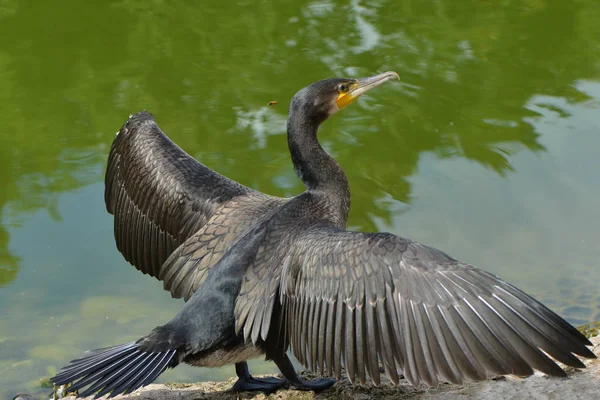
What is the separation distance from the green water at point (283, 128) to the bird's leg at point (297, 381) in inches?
43.9

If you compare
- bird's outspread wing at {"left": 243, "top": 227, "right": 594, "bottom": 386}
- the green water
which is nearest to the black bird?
bird's outspread wing at {"left": 243, "top": 227, "right": 594, "bottom": 386}

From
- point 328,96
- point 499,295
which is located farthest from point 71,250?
point 499,295

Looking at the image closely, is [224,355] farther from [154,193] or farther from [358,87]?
[358,87]

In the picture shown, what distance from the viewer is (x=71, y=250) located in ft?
23.5

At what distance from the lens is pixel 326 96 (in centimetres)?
531

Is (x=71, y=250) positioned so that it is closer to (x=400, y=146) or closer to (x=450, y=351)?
(x=400, y=146)

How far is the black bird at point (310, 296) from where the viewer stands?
3781 millimetres

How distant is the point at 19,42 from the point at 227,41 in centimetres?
224

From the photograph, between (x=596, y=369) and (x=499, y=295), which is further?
(x=596, y=369)

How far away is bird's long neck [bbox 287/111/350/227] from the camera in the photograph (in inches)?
203

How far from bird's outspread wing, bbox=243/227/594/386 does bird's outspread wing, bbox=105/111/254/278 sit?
4.08 feet

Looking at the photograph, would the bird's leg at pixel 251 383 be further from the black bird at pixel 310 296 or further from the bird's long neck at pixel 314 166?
the bird's long neck at pixel 314 166

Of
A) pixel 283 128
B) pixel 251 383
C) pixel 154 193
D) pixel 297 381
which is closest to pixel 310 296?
pixel 297 381

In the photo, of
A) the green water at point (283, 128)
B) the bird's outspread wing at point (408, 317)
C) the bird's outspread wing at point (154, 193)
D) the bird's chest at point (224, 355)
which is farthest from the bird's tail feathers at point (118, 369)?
the green water at point (283, 128)
